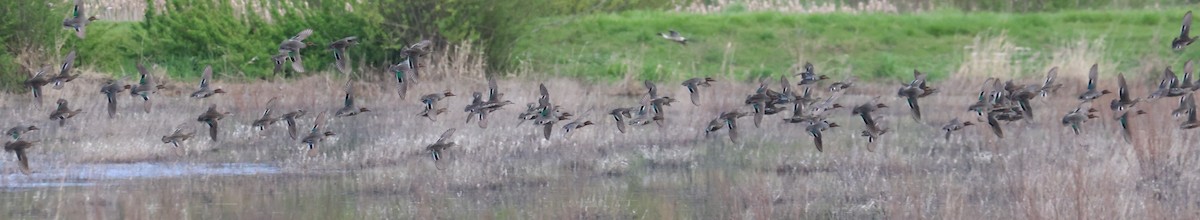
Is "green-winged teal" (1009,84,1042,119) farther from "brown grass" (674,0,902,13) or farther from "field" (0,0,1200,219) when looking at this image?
"brown grass" (674,0,902,13)

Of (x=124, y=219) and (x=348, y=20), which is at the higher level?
(x=348, y=20)

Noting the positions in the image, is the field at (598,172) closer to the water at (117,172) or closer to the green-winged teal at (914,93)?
the water at (117,172)

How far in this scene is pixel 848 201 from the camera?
36.7 feet

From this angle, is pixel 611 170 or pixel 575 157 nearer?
pixel 611 170

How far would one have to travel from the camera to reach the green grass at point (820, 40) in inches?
984

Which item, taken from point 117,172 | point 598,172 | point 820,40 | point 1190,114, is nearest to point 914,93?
point 1190,114

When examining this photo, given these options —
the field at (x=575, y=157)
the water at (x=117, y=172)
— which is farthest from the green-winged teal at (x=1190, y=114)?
the water at (x=117, y=172)

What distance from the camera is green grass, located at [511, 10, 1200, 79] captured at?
2498 centimetres

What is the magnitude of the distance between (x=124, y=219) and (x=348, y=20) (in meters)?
11.8

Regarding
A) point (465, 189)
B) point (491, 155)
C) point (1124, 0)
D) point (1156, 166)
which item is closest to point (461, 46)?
point (491, 155)

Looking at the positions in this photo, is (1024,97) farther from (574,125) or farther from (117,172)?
(117,172)

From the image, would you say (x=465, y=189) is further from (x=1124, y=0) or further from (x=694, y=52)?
(x=1124, y=0)

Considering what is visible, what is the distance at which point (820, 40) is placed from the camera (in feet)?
92.4

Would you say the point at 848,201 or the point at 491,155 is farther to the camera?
the point at 491,155
